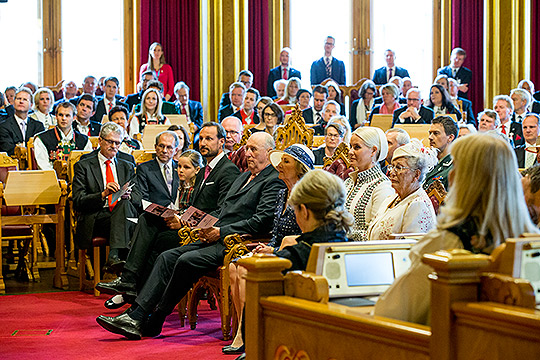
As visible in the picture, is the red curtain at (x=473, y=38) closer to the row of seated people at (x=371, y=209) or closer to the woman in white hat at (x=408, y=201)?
the row of seated people at (x=371, y=209)

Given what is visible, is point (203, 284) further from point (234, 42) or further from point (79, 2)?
point (79, 2)

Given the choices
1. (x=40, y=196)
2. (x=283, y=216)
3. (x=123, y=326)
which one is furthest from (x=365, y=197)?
(x=40, y=196)

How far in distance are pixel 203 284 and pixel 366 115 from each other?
18.9 feet

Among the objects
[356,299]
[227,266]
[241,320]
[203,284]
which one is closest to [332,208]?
[356,299]

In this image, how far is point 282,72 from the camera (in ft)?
37.5

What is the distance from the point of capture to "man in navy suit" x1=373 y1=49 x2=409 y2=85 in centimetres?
1145

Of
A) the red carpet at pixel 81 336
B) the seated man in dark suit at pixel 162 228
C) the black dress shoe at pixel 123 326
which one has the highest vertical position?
the seated man in dark suit at pixel 162 228

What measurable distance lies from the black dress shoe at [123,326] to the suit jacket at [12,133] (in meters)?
3.99

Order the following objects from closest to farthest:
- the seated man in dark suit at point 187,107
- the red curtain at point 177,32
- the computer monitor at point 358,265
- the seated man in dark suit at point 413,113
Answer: the computer monitor at point 358,265, the seated man in dark suit at point 413,113, the seated man in dark suit at point 187,107, the red curtain at point 177,32

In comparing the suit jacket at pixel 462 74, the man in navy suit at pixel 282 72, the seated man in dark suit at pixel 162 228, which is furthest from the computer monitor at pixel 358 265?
the suit jacket at pixel 462 74

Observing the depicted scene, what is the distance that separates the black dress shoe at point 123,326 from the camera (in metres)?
4.39

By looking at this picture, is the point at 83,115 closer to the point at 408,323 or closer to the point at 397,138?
the point at 397,138

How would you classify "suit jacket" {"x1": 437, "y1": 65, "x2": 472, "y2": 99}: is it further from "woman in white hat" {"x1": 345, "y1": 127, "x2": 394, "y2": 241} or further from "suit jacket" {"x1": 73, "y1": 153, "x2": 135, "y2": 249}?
"woman in white hat" {"x1": 345, "y1": 127, "x2": 394, "y2": 241}

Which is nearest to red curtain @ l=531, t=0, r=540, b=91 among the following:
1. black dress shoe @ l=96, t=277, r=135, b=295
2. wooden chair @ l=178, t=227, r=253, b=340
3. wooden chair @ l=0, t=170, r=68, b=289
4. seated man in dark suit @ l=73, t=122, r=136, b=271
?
seated man in dark suit @ l=73, t=122, r=136, b=271
